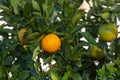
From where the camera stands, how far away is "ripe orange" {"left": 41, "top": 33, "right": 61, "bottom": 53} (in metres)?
1.39

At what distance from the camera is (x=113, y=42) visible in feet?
4.59

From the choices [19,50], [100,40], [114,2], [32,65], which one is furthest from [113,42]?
[19,50]

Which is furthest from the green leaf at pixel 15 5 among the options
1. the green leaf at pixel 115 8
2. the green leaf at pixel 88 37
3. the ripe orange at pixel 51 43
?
the green leaf at pixel 115 8

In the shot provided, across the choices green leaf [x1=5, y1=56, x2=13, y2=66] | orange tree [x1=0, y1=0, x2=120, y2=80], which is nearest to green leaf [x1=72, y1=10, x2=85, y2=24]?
orange tree [x1=0, y1=0, x2=120, y2=80]

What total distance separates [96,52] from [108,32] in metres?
0.12

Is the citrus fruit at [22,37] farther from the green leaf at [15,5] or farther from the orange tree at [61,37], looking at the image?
the green leaf at [15,5]

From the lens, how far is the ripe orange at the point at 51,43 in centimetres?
139

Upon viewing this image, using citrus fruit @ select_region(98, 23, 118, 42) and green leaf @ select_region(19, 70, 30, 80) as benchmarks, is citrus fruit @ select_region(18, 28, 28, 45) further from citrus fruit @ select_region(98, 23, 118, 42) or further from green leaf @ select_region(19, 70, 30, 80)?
citrus fruit @ select_region(98, 23, 118, 42)

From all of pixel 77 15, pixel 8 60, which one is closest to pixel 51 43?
pixel 77 15

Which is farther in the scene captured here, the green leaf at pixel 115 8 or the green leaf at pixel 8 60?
the green leaf at pixel 8 60

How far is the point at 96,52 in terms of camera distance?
57.9 inches

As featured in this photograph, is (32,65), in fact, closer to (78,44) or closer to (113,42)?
(78,44)

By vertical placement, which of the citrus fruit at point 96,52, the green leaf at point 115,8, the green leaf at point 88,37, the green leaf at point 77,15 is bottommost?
the citrus fruit at point 96,52

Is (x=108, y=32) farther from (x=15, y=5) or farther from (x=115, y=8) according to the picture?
(x=15, y=5)
